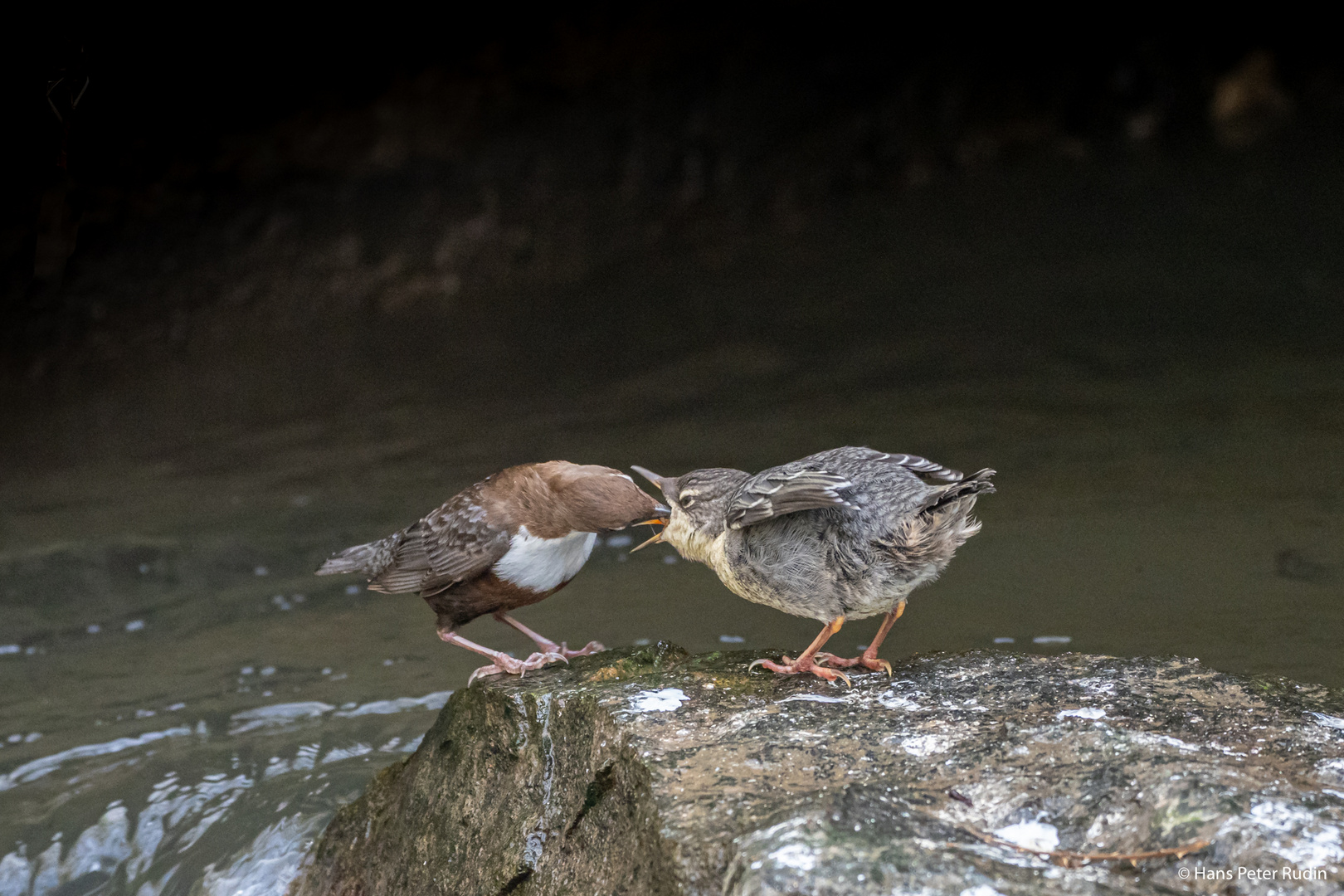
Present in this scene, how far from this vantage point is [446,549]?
3590mm

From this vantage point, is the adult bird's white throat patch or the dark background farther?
the dark background

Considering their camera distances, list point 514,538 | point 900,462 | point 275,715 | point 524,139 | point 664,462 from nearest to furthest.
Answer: point 900,462
point 514,538
point 275,715
point 664,462
point 524,139

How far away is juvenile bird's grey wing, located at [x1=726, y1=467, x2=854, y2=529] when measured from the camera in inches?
115

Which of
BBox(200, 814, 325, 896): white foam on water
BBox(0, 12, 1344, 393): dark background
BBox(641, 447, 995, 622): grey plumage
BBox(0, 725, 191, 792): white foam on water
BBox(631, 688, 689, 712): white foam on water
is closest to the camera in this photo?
BBox(631, 688, 689, 712): white foam on water

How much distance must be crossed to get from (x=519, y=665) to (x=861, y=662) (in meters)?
0.97

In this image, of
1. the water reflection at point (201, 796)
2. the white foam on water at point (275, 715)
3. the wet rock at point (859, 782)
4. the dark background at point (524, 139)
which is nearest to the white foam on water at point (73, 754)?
the water reflection at point (201, 796)

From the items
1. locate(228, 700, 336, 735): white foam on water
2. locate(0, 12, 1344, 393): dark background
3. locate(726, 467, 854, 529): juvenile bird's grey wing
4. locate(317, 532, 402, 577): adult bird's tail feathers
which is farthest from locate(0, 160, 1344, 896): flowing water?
locate(726, 467, 854, 529): juvenile bird's grey wing

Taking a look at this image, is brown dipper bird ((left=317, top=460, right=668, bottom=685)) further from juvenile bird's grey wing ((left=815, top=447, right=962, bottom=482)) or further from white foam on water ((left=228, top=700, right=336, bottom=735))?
white foam on water ((left=228, top=700, right=336, bottom=735))

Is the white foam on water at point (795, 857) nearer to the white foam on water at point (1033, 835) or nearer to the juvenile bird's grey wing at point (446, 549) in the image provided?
the white foam on water at point (1033, 835)

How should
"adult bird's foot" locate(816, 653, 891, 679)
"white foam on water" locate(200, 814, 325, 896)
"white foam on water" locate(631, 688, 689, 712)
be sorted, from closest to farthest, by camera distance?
1. "white foam on water" locate(631, 688, 689, 712)
2. "adult bird's foot" locate(816, 653, 891, 679)
3. "white foam on water" locate(200, 814, 325, 896)

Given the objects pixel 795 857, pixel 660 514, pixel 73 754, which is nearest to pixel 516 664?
pixel 660 514

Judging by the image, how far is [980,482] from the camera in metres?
2.78

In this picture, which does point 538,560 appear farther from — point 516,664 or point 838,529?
point 838,529

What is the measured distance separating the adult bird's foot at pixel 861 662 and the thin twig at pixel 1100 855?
0.99 metres
